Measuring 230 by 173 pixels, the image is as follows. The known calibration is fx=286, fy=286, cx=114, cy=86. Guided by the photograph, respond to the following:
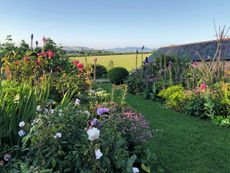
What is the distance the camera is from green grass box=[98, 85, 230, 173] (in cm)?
389

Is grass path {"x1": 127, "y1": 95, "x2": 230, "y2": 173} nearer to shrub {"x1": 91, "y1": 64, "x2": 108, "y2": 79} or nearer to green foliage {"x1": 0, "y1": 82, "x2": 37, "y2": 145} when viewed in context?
green foliage {"x1": 0, "y1": 82, "x2": 37, "y2": 145}

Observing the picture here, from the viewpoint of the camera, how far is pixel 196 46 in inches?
640

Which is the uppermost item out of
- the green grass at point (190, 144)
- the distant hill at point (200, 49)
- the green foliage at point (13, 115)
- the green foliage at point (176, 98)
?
the distant hill at point (200, 49)

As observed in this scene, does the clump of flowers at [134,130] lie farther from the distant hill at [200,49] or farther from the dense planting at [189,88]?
the distant hill at [200,49]

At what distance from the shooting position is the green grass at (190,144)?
3.89 metres

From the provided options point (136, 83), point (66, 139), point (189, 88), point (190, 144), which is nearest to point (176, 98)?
point (189, 88)

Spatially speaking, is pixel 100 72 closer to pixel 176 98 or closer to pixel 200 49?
pixel 200 49

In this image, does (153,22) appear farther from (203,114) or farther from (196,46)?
(203,114)

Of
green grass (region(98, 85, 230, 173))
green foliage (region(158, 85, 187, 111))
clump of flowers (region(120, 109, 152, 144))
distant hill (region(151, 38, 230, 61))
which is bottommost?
green grass (region(98, 85, 230, 173))

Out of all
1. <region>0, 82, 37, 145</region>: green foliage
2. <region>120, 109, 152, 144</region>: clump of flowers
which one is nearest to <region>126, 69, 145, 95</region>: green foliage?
<region>120, 109, 152, 144</region>: clump of flowers

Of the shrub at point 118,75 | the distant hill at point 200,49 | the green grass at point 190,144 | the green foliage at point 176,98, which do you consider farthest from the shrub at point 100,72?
the green grass at point 190,144

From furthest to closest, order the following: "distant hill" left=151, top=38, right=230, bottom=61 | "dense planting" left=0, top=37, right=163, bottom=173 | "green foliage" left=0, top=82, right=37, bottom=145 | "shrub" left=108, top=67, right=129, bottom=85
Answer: "shrub" left=108, top=67, right=129, bottom=85 < "distant hill" left=151, top=38, right=230, bottom=61 < "green foliage" left=0, top=82, right=37, bottom=145 < "dense planting" left=0, top=37, right=163, bottom=173

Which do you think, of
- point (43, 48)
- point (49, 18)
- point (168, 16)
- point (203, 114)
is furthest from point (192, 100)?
point (168, 16)

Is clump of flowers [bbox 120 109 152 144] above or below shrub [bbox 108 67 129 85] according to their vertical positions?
above
